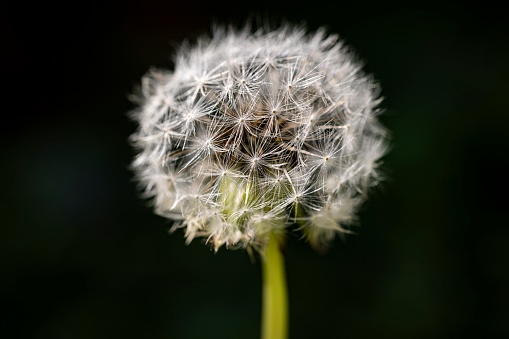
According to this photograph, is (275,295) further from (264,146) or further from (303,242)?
(303,242)

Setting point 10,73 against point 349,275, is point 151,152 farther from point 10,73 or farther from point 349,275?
point 10,73

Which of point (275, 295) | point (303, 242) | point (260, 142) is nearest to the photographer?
point (260, 142)

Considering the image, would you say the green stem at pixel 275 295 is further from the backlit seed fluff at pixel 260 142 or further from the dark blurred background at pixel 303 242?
Result: the dark blurred background at pixel 303 242

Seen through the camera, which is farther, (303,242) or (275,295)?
(303,242)

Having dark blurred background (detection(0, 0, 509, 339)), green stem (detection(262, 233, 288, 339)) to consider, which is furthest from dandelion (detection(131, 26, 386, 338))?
dark blurred background (detection(0, 0, 509, 339))

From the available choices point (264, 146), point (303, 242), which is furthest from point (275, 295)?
point (303, 242)

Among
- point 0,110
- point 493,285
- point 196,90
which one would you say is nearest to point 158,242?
point 0,110

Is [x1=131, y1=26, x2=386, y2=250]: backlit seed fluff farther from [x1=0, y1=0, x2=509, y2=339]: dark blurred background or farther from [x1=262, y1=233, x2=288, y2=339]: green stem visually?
[x1=0, y1=0, x2=509, y2=339]: dark blurred background
